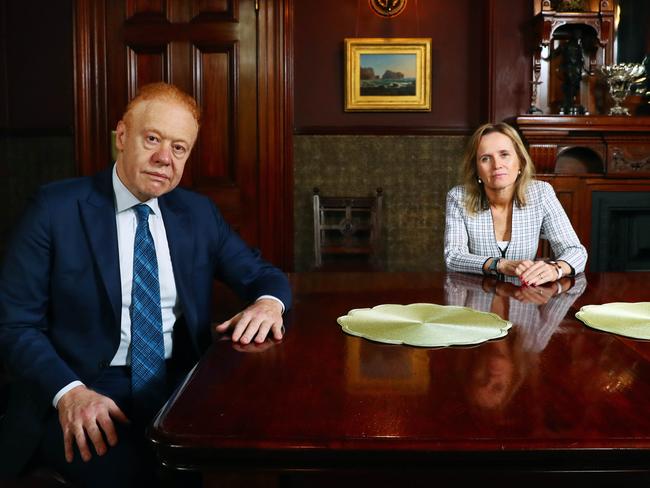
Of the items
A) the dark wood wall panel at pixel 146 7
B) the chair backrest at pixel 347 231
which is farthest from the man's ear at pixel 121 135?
the dark wood wall panel at pixel 146 7

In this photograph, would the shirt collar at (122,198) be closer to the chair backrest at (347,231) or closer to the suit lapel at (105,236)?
the suit lapel at (105,236)

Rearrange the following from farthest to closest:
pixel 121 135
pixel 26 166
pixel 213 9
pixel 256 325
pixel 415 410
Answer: pixel 26 166, pixel 213 9, pixel 121 135, pixel 256 325, pixel 415 410

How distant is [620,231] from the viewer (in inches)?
169

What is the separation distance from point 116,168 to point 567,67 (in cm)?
334

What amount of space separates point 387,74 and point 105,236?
313 cm

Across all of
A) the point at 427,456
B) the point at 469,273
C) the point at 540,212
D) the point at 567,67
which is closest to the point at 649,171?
the point at 567,67

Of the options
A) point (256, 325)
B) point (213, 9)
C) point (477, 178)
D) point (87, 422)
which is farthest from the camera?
point (213, 9)

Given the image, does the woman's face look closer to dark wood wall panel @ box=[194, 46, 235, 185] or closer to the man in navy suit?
the man in navy suit

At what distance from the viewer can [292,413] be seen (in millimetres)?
979

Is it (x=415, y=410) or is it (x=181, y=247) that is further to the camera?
(x=181, y=247)

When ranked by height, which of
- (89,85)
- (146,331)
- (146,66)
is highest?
(146,66)

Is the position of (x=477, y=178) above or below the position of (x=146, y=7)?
below

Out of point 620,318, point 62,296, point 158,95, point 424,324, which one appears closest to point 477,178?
point 620,318

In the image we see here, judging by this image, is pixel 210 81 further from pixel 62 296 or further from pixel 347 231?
pixel 62 296
